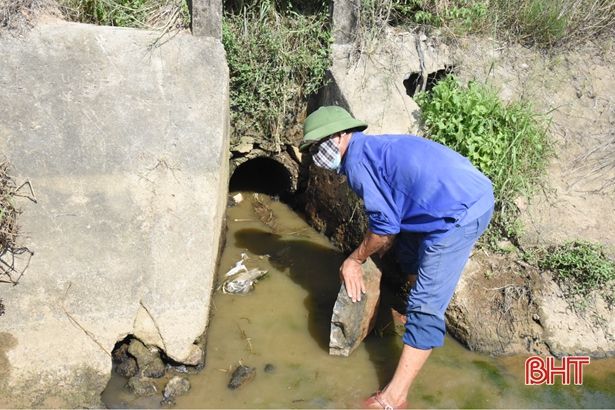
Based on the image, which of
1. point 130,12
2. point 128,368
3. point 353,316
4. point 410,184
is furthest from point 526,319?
point 130,12

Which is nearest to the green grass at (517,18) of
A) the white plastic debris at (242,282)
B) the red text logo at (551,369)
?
the white plastic debris at (242,282)

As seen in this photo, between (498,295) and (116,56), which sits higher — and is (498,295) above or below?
below

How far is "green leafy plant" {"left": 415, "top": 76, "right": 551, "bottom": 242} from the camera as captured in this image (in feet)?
15.7

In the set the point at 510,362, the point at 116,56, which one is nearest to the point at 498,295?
the point at 510,362

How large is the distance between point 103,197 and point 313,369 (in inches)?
71.5

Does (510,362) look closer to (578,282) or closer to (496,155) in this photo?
(578,282)

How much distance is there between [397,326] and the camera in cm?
454

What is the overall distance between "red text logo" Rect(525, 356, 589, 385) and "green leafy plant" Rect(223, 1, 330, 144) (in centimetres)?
281

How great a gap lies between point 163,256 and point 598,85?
13.5 feet

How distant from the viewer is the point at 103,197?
4.26 m

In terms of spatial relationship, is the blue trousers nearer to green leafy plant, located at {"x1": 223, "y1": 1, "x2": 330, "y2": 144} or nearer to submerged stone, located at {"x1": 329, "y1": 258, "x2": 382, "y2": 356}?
submerged stone, located at {"x1": 329, "y1": 258, "x2": 382, "y2": 356}

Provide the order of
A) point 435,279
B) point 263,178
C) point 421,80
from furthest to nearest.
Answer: point 263,178 < point 421,80 < point 435,279

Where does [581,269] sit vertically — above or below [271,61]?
below

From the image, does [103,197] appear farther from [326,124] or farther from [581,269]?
[581,269]
